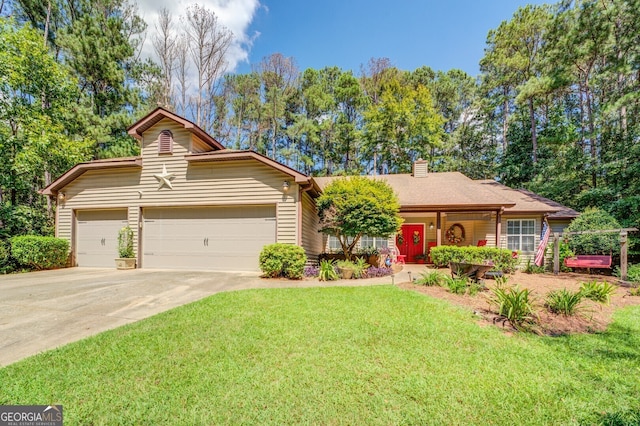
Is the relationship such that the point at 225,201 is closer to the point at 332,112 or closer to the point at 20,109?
the point at 20,109

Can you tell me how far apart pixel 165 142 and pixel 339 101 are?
19.3 m

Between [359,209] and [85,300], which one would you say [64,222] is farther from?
[359,209]

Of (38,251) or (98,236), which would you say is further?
(98,236)

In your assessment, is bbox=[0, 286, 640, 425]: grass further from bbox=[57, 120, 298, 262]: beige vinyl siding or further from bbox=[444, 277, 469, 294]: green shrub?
bbox=[57, 120, 298, 262]: beige vinyl siding

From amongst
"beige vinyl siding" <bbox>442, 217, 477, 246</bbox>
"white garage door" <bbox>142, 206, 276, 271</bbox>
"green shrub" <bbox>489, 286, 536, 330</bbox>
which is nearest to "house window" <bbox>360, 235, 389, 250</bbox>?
"beige vinyl siding" <bbox>442, 217, 477, 246</bbox>

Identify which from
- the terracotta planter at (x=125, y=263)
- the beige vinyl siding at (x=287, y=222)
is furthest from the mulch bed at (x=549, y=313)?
the terracotta planter at (x=125, y=263)

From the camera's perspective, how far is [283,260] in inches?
328

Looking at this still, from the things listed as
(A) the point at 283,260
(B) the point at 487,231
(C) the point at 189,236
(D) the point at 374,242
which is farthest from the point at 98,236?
(B) the point at 487,231

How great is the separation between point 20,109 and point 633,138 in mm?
27215

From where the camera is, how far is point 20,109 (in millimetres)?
11711

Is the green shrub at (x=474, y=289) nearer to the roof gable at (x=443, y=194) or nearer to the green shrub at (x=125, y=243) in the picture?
the roof gable at (x=443, y=194)

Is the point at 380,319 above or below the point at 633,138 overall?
below

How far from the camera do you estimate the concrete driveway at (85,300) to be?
3.91m

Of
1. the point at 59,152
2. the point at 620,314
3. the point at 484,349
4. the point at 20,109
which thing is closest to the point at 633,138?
the point at 620,314
